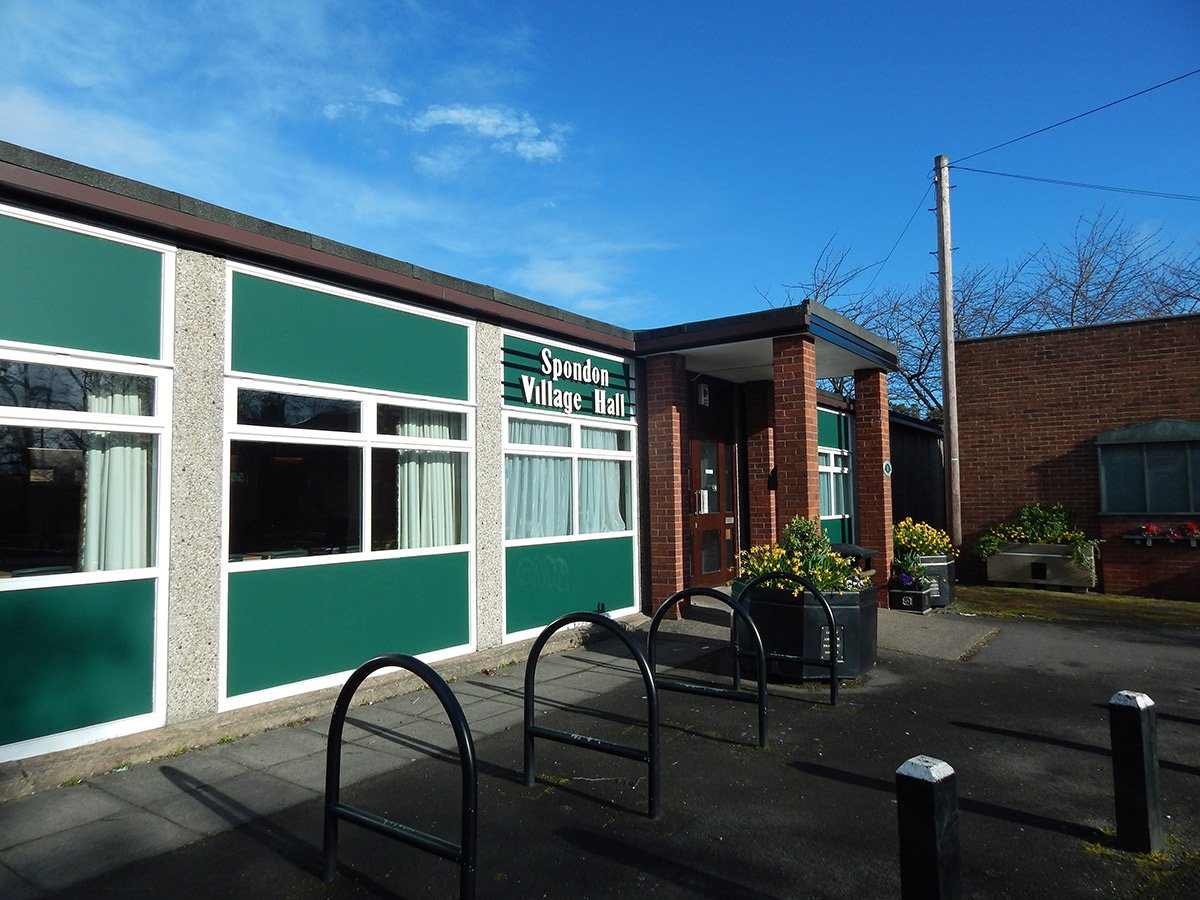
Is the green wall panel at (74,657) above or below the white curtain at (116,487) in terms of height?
below

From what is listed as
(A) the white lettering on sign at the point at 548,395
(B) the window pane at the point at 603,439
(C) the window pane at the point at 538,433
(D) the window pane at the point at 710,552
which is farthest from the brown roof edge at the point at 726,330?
(D) the window pane at the point at 710,552

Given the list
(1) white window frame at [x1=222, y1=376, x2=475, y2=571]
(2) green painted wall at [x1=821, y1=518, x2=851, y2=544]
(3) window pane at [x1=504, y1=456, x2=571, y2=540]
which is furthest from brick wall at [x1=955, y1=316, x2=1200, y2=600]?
(1) white window frame at [x1=222, y1=376, x2=475, y2=571]

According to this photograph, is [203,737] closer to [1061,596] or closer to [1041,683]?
[1041,683]

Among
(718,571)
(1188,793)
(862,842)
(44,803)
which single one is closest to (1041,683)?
(1188,793)

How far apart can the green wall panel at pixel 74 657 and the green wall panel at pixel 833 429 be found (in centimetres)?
1195

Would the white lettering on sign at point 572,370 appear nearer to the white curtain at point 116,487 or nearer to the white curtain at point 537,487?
the white curtain at point 537,487

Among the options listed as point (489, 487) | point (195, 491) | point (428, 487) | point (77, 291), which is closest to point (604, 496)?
point (489, 487)

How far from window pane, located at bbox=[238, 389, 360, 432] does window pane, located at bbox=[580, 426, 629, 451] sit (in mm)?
3268

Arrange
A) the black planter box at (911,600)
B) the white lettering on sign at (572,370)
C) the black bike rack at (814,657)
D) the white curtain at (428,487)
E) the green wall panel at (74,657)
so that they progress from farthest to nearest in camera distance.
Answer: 1. the black planter box at (911,600)
2. the white lettering on sign at (572,370)
3. the white curtain at (428,487)
4. the black bike rack at (814,657)
5. the green wall panel at (74,657)

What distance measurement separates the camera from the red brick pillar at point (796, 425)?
29.2ft

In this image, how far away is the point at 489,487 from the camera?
25.1 feet

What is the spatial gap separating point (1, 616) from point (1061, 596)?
13.3 meters

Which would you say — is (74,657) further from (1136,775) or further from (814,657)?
(1136,775)

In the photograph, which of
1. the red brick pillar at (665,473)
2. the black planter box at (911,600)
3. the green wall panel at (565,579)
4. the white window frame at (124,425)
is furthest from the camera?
the black planter box at (911,600)
